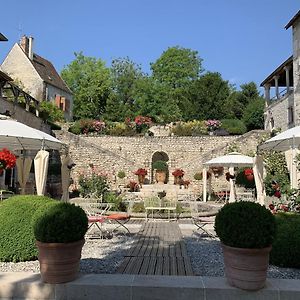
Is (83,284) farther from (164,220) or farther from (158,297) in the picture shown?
(164,220)

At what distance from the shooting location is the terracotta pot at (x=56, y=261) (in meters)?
3.79

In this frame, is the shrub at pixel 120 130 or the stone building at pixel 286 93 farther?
the shrub at pixel 120 130

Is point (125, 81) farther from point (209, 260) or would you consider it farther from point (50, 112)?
point (209, 260)

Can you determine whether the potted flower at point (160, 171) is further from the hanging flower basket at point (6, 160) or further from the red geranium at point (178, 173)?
the hanging flower basket at point (6, 160)

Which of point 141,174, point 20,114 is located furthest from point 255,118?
point 20,114

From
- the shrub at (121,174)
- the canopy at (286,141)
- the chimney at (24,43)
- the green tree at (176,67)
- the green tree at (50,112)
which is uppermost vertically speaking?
the green tree at (176,67)

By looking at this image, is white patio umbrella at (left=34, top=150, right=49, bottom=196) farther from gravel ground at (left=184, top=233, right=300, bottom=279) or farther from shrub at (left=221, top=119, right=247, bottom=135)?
shrub at (left=221, top=119, right=247, bottom=135)

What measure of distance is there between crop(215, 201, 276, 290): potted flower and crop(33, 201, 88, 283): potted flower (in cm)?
167

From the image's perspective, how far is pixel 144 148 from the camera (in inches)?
1014

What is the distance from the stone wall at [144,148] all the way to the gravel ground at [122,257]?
16695mm

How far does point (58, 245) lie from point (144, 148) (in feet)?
72.3

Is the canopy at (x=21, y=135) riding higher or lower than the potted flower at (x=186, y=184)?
higher

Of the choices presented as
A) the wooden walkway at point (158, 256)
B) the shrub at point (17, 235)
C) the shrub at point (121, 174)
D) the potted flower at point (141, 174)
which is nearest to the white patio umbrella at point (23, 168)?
the wooden walkway at point (158, 256)

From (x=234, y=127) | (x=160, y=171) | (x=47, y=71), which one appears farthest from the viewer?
(x=47, y=71)
